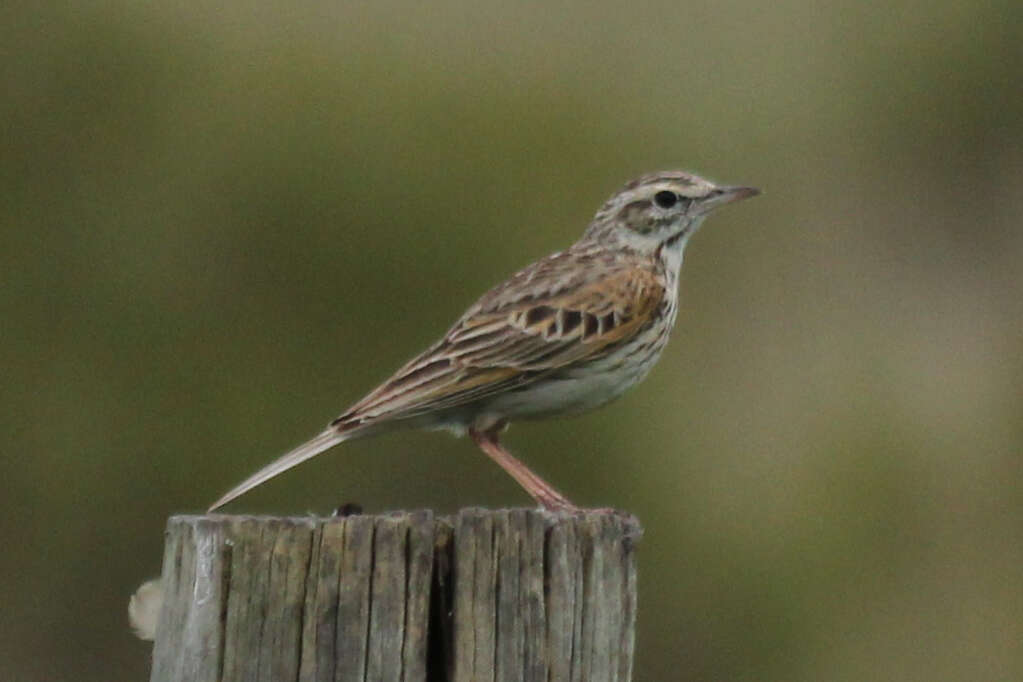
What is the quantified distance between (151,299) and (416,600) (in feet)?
46.9

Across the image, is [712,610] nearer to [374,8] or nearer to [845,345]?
[845,345]

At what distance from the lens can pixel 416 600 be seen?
19.1 ft

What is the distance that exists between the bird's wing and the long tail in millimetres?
209

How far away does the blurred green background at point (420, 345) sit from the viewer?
19.0 m

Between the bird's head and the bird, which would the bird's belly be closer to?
the bird

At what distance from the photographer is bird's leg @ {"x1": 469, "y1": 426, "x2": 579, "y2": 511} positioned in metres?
8.76

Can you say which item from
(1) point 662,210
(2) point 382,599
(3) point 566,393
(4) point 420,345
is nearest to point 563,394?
(3) point 566,393

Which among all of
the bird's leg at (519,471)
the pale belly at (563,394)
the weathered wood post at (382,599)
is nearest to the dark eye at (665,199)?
the pale belly at (563,394)

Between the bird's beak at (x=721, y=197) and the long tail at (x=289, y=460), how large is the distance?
2.35m

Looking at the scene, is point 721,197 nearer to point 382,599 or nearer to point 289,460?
point 289,460

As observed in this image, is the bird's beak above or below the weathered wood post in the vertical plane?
above

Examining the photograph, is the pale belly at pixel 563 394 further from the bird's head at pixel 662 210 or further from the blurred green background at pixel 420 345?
the blurred green background at pixel 420 345

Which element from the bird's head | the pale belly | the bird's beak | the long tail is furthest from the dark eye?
the long tail

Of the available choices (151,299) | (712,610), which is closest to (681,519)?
(712,610)
